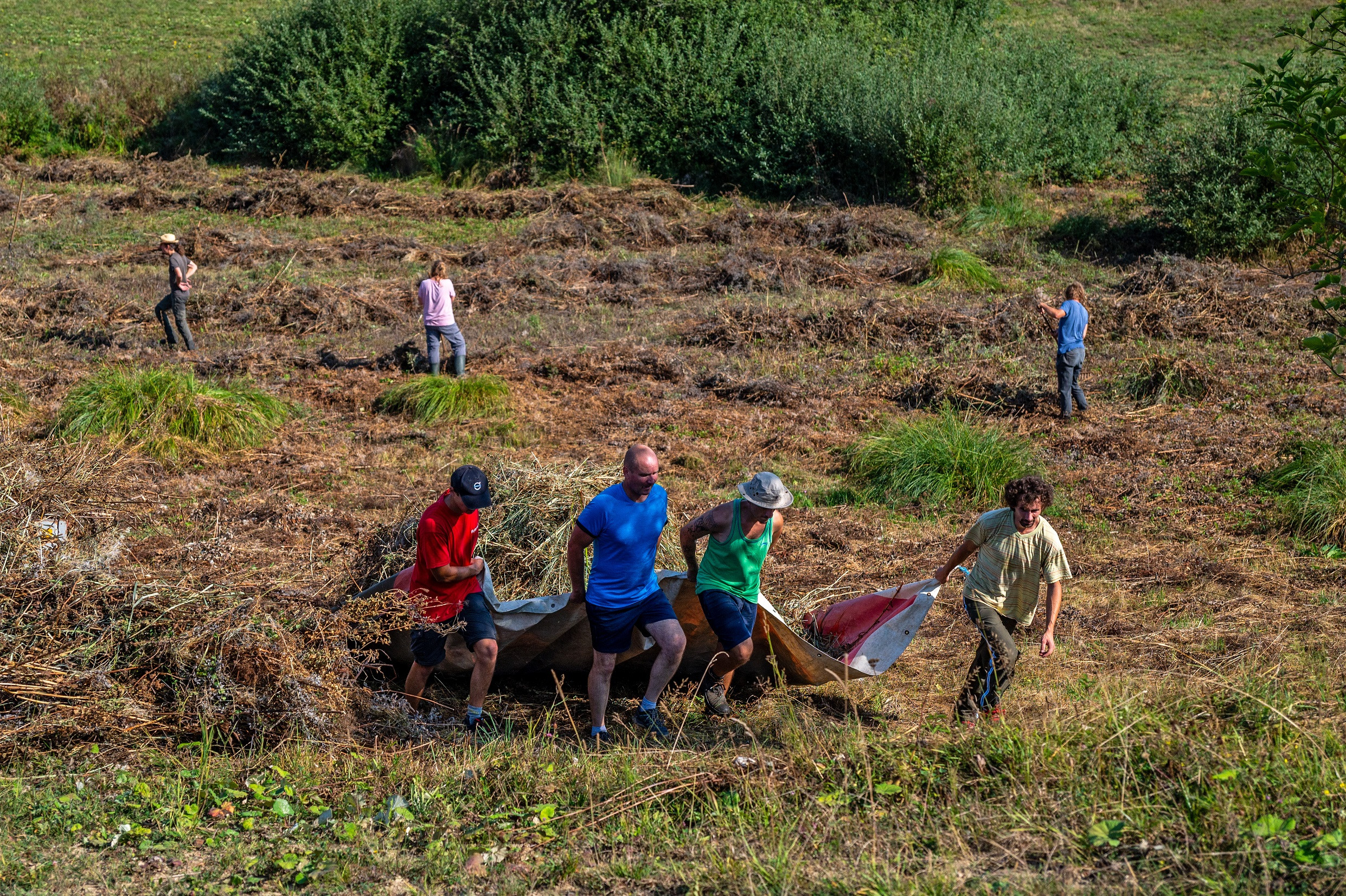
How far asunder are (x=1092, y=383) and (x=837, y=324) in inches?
118

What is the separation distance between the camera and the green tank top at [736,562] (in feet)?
18.6

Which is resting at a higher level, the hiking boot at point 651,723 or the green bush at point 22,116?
the green bush at point 22,116

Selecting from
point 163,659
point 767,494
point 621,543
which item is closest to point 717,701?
point 621,543

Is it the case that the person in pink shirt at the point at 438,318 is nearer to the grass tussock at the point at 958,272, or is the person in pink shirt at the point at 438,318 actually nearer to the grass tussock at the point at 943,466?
the grass tussock at the point at 943,466

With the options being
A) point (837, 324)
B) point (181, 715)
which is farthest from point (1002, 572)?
point (837, 324)

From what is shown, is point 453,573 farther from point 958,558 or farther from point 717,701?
point 958,558

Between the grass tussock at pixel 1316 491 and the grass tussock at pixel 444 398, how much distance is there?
695 centimetres

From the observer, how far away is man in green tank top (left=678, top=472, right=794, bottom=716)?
18.6ft

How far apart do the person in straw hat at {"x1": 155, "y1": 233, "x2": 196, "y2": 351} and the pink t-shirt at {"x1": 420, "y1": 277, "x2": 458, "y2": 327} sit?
3.22 metres

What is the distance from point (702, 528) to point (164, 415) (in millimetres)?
6454

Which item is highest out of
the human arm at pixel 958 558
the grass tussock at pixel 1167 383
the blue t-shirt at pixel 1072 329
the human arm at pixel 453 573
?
the human arm at pixel 453 573

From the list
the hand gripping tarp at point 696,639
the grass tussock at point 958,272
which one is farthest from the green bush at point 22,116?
the hand gripping tarp at point 696,639

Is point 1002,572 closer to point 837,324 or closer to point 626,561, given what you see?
point 626,561

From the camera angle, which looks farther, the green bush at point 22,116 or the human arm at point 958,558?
the green bush at point 22,116
